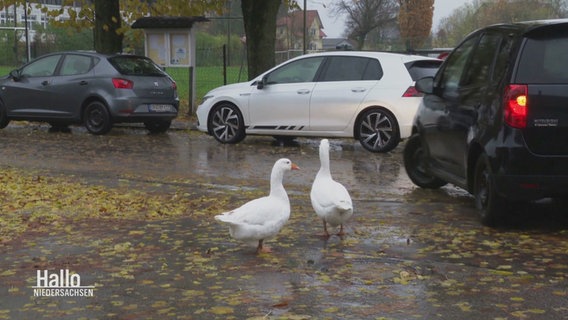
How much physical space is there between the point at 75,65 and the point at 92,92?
1.02 meters

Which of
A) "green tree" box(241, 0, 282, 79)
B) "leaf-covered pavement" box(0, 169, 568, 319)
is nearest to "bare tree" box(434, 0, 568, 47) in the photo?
"green tree" box(241, 0, 282, 79)

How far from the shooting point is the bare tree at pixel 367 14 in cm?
5822

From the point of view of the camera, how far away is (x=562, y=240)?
7074mm

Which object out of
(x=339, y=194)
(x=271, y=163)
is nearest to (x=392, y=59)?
(x=271, y=163)

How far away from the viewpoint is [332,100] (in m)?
14.3

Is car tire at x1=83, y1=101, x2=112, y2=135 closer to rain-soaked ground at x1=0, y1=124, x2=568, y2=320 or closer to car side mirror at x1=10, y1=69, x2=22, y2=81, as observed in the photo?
car side mirror at x1=10, y1=69, x2=22, y2=81

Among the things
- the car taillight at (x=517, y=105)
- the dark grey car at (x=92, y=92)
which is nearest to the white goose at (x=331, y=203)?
the car taillight at (x=517, y=105)

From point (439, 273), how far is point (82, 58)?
13126 mm

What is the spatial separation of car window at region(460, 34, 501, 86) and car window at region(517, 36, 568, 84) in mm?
540

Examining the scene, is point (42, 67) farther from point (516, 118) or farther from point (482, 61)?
point (516, 118)

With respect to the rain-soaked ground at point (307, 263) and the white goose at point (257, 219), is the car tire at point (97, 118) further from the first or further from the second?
the white goose at point (257, 219)

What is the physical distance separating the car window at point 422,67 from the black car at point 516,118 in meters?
6.15

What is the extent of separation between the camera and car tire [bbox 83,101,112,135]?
1703cm

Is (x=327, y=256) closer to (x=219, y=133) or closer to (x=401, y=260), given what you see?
(x=401, y=260)
